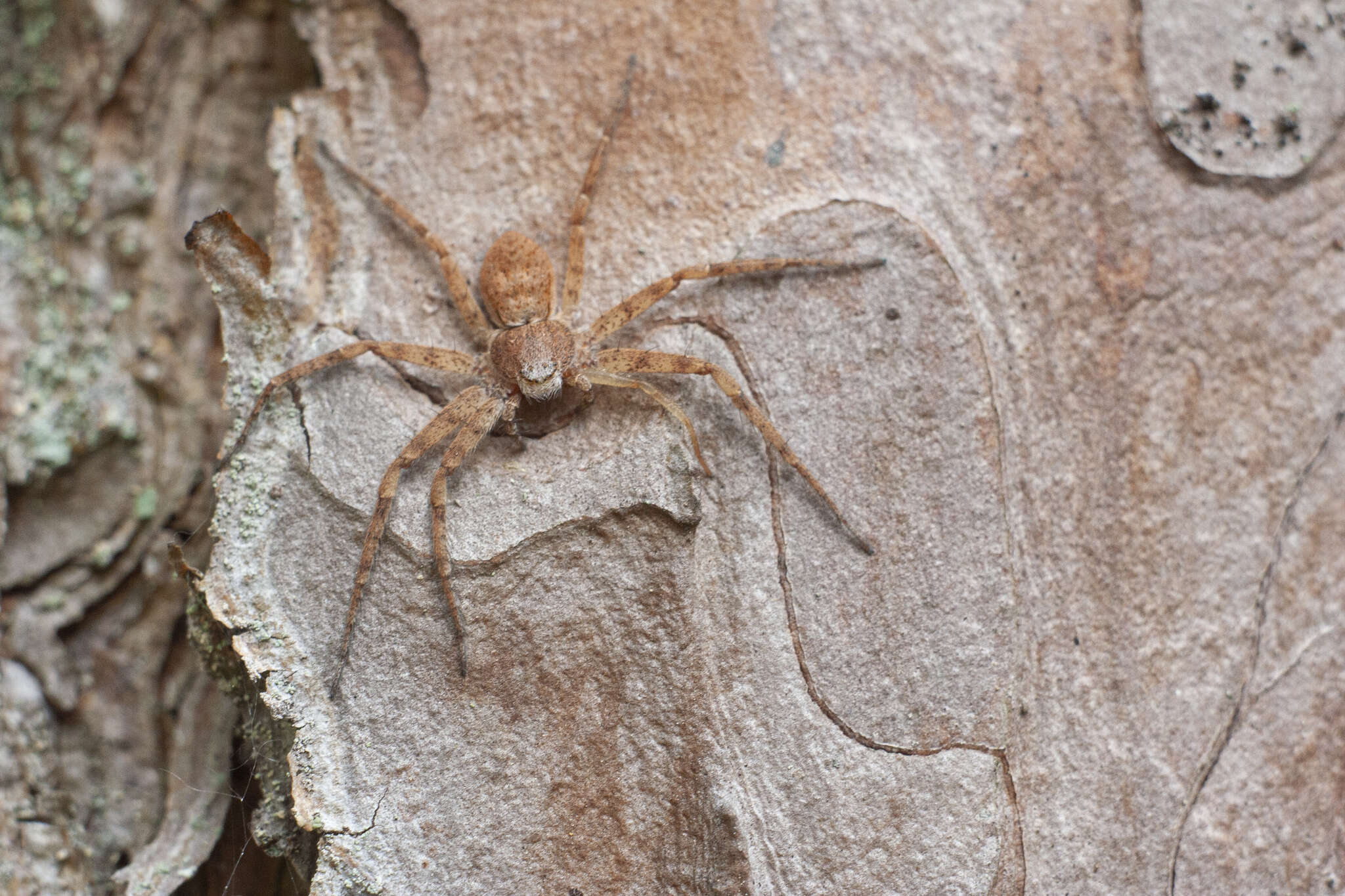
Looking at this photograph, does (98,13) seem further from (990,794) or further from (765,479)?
(990,794)

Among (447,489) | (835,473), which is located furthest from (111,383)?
(835,473)

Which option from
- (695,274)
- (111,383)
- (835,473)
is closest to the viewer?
(835,473)

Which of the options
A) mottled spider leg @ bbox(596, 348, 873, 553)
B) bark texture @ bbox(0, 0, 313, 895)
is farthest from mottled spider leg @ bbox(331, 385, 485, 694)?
bark texture @ bbox(0, 0, 313, 895)

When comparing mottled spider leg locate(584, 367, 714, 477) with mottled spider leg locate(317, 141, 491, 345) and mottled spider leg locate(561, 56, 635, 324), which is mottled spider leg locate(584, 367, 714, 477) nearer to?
mottled spider leg locate(561, 56, 635, 324)

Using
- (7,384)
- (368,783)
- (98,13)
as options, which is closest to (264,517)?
(368,783)

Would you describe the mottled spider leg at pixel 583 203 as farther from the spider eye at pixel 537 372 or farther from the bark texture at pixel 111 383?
the bark texture at pixel 111 383

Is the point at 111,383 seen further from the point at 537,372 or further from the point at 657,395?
the point at 657,395
